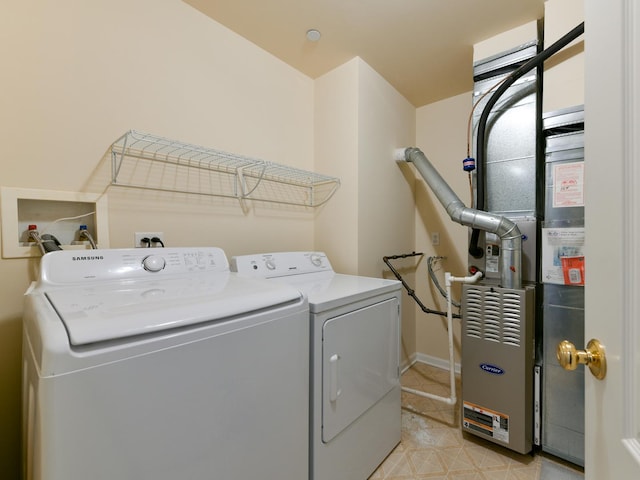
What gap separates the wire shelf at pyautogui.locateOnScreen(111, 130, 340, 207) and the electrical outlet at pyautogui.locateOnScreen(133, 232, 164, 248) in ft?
0.81

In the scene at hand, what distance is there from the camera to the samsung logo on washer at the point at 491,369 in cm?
165

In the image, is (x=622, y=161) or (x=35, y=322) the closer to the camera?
(x=622, y=161)

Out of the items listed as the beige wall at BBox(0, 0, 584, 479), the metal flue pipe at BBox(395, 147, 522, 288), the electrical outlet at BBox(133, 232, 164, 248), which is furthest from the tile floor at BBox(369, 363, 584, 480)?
the electrical outlet at BBox(133, 232, 164, 248)

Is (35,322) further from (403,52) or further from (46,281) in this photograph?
(403,52)

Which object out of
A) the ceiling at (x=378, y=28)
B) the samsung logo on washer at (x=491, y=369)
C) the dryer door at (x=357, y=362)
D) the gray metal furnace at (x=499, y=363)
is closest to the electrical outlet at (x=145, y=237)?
the dryer door at (x=357, y=362)

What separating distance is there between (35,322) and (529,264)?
2.30m

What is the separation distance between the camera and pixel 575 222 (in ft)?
5.01

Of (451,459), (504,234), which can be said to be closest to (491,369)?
(451,459)

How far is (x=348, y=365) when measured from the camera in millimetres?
1320

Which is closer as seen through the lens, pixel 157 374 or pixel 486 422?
pixel 157 374

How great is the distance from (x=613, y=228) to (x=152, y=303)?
3.52 feet

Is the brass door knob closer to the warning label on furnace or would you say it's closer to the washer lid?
the washer lid

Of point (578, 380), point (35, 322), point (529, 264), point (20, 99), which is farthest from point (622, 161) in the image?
point (20, 99)

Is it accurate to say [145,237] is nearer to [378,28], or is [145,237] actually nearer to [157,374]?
[157,374]
